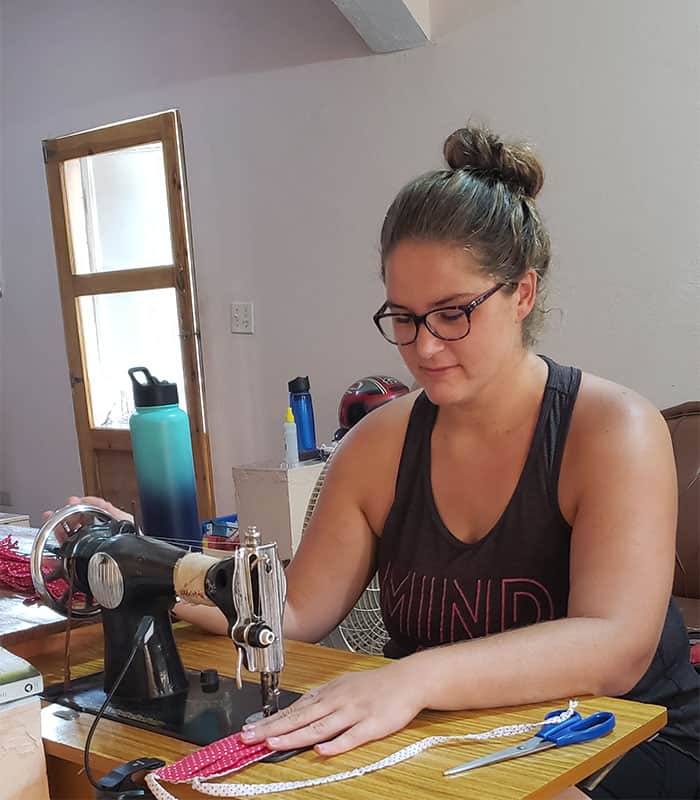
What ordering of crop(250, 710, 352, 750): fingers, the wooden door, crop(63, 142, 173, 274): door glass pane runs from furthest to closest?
crop(63, 142, 173, 274): door glass pane, the wooden door, crop(250, 710, 352, 750): fingers

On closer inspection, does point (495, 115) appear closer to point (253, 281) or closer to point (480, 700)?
point (253, 281)

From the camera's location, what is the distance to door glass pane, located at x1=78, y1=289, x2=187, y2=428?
4.23 metres

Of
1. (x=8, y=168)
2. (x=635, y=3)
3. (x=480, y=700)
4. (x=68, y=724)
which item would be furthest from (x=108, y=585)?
(x=8, y=168)

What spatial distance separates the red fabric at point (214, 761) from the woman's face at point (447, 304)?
508 mm

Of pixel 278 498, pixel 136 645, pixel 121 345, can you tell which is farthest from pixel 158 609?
pixel 121 345

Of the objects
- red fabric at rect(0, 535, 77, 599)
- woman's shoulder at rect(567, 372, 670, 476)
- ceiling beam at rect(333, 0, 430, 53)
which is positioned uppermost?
ceiling beam at rect(333, 0, 430, 53)

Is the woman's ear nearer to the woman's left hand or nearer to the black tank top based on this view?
the black tank top

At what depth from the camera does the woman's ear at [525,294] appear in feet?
4.48

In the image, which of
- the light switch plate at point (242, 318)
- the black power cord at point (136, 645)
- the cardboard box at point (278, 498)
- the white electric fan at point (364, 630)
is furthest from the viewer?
the light switch plate at point (242, 318)

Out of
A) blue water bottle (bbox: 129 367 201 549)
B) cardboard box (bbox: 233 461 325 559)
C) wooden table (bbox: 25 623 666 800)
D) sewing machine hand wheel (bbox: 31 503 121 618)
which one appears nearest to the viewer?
wooden table (bbox: 25 623 666 800)

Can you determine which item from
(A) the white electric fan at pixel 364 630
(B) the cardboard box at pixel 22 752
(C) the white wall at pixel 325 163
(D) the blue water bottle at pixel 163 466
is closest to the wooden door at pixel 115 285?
(C) the white wall at pixel 325 163

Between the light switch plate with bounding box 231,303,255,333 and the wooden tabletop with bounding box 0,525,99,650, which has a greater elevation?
the light switch plate with bounding box 231,303,255,333

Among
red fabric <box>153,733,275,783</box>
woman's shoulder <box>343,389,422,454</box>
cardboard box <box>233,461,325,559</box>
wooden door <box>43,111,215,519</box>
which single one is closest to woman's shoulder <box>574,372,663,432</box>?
woman's shoulder <box>343,389,422,454</box>

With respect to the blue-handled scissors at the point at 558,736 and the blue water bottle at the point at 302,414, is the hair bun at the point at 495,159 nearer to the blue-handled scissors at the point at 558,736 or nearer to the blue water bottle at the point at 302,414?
the blue-handled scissors at the point at 558,736
